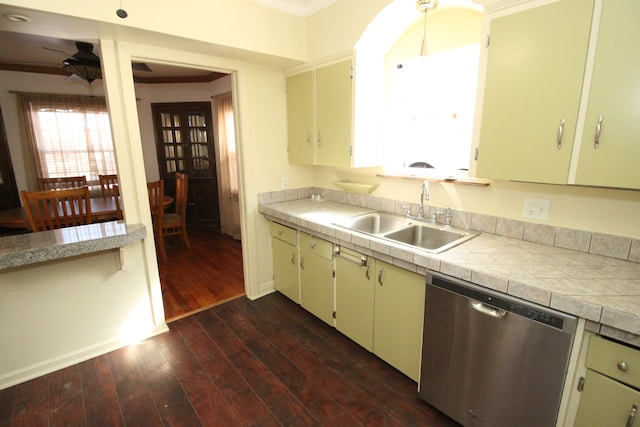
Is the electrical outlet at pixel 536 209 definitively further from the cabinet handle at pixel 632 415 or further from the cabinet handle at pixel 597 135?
the cabinet handle at pixel 632 415

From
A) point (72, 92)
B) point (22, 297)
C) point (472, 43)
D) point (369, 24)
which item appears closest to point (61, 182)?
point (72, 92)

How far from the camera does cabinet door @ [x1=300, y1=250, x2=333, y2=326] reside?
93.2 inches

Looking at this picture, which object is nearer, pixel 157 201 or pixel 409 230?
pixel 409 230

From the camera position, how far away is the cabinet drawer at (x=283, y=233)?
2650 mm

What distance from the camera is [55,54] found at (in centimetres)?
379

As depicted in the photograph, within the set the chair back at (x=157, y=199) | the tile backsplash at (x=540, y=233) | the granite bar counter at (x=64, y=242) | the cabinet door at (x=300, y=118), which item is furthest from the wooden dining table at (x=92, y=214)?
the tile backsplash at (x=540, y=233)

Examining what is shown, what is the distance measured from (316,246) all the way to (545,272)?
4.77 feet

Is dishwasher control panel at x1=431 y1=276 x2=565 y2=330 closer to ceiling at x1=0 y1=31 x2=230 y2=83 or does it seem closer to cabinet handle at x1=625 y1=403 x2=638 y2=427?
cabinet handle at x1=625 y1=403 x2=638 y2=427

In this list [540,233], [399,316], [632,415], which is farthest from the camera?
[399,316]

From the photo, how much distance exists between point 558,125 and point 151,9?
2.32 meters

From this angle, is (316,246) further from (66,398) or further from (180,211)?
(180,211)

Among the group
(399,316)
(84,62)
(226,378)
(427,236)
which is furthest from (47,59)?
(399,316)

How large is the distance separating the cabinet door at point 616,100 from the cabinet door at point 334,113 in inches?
56.0

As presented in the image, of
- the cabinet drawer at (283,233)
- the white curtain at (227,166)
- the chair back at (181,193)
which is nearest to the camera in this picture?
the cabinet drawer at (283,233)
